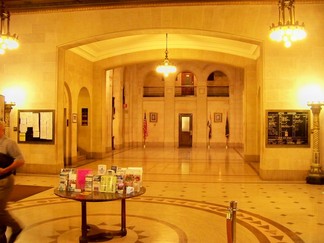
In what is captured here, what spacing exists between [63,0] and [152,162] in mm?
6149

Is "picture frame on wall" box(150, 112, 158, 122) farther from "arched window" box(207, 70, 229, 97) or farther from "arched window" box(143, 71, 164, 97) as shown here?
"arched window" box(207, 70, 229, 97)

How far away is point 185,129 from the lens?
71.5ft

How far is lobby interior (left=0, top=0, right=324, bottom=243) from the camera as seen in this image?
5449mm

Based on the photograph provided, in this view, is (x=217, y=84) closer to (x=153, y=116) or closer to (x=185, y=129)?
(x=185, y=129)

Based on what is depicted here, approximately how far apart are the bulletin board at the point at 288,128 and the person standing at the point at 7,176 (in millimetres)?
6461

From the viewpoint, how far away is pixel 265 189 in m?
7.98

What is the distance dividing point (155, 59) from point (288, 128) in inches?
231

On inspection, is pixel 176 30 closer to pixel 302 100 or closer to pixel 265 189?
pixel 302 100

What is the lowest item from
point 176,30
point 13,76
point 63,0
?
point 13,76

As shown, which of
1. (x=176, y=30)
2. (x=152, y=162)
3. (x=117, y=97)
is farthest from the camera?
(x=117, y=97)

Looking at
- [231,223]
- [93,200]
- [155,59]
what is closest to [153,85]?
[155,59]

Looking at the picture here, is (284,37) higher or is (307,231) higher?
(284,37)

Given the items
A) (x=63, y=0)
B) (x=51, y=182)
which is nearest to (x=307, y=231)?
(x=51, y=182)

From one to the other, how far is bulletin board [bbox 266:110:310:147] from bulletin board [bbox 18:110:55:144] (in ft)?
18.2
